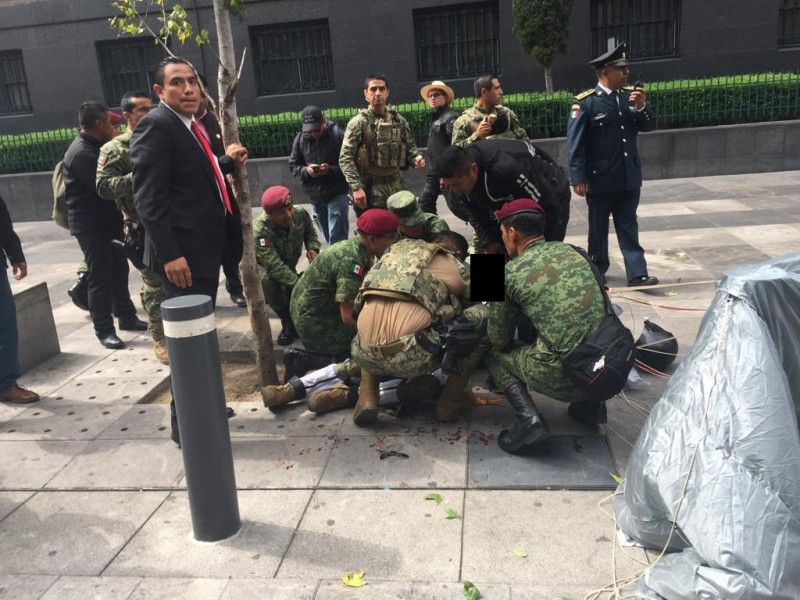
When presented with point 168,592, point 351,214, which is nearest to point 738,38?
point 351,214

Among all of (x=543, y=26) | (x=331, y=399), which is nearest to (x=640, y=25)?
(x=543, y=26)

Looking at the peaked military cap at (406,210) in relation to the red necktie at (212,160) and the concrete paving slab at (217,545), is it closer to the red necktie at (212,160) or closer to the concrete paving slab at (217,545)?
the red necktie at (212,160)

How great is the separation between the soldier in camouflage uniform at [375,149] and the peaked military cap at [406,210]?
1.89 metres

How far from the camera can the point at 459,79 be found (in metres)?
15.2

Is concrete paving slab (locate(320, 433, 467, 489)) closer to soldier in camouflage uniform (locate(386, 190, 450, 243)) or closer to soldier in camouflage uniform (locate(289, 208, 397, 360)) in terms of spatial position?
soldier in camouflage uniform (locate(289, 208, 397, 360))

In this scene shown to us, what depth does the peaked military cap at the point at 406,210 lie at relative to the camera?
4.59 meters

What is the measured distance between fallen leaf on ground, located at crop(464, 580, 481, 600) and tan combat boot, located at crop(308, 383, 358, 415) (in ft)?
6.00

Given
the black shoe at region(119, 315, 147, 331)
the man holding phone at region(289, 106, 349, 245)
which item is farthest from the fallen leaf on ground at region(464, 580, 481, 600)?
the man holding phone at region(289, 106, 349, 245)

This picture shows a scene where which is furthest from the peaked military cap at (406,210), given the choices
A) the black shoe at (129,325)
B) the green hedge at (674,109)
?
the green hedge at (674,109)

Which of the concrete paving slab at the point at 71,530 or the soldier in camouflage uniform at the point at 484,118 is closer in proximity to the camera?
the concrete paving slab at the point at 71,530

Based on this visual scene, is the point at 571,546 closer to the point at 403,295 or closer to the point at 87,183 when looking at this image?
the point at 403,295

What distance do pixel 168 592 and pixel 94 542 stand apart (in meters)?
0.61

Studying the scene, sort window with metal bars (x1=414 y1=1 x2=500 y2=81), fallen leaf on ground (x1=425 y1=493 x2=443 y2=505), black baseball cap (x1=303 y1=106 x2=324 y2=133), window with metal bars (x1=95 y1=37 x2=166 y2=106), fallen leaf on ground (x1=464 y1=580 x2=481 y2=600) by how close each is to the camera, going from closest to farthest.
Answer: fallen leaf on ground (x1=464 y1=580 x2=481 y2=600), fallen leaf on ground (x1=425 y1=493 x2=443 y2=505), black baseball cap (x1=303 y1=106 x2=324 y2=133), window with metal bars (x1=414 y1=1 x2=500 y2=81), window with metal bars (x1=95 y1=37 x2=166 y2=106)

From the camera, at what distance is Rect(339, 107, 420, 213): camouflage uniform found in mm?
6551
